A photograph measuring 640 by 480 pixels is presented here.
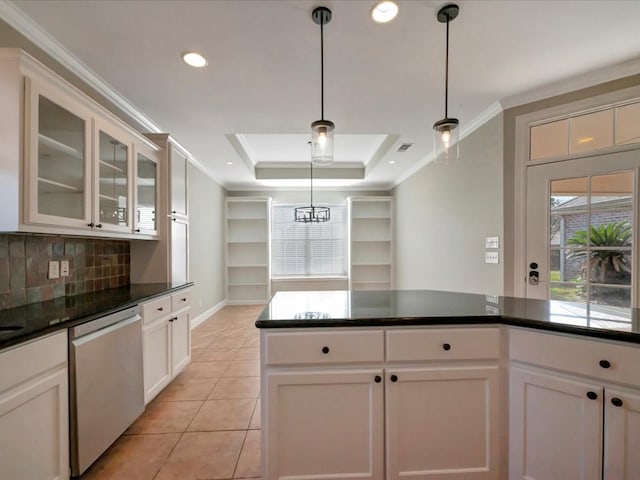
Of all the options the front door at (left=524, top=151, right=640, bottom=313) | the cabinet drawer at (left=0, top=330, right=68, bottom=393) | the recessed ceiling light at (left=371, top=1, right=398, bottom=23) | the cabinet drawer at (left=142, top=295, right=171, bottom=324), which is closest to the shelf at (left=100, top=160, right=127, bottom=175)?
the cabinet drawer at (left=142, top=295, right=171, bottom=324)

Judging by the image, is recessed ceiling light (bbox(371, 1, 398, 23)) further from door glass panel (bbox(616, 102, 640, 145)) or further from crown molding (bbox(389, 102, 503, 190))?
door glass panel (bbox(616, 102, 640, 145))

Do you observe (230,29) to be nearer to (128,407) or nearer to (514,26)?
(514,26)

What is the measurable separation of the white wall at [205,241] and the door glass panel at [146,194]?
1.58 metres

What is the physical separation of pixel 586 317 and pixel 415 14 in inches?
75.0

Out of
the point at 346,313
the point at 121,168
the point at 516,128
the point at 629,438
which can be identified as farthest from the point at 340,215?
the point at 629,438

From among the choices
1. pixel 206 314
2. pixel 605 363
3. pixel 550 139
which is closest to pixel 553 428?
pixel 605 363

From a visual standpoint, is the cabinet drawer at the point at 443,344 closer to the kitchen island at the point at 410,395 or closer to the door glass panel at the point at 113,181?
the kitchen island at the point at 410,395

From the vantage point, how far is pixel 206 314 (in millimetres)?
5062

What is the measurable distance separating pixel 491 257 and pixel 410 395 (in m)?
2.17

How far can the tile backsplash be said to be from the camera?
1.73m

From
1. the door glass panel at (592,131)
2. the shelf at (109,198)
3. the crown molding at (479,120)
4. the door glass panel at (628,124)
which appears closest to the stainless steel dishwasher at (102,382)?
the shelf at (109,198)

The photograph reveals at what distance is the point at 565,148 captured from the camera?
8.32 ft

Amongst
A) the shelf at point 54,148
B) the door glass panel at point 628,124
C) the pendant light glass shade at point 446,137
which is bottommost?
the shelf at point 54,148

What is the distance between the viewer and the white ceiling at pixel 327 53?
1.68 m
